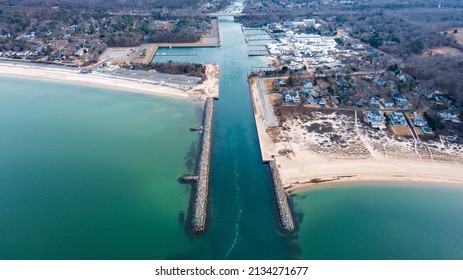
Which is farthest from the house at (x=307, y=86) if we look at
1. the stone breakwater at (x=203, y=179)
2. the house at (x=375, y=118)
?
the stone breakwater at (x=203, y=179)

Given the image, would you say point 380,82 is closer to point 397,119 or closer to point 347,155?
point 397,119

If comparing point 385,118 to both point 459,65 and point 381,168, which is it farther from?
point 459,65

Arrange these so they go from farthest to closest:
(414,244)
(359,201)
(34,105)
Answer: (34,105) < (359,201) < (414,244)

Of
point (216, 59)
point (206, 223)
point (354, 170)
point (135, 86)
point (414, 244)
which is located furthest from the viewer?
point (216, 59)

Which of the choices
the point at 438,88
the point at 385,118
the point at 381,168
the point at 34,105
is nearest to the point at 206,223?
the point at 381,168

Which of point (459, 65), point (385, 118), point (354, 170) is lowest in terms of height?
point (354, 170)

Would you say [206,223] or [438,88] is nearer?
[206,223]

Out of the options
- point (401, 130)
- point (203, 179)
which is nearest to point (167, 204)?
point (203, 179)
